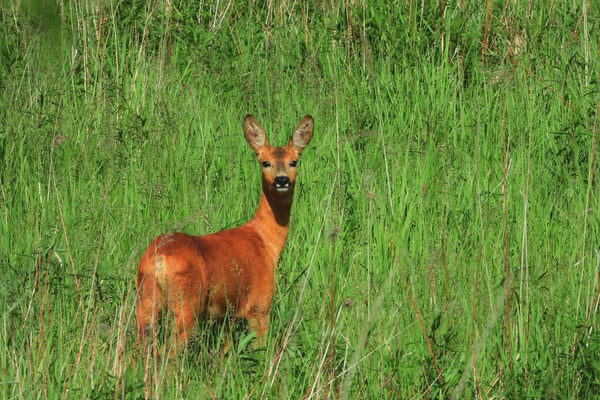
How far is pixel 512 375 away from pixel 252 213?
6.96 ft

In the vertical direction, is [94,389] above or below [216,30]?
below

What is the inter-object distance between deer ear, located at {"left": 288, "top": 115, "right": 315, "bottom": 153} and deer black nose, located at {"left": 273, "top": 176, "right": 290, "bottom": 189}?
38 cm

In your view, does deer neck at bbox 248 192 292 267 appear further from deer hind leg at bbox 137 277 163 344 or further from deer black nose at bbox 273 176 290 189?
deer hind leg at bbox 137 277 163 344

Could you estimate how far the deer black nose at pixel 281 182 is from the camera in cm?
450

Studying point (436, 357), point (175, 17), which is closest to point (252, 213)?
point (436, 357)

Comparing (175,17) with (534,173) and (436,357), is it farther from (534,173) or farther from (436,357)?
(436,357)

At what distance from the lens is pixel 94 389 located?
3.10 meters

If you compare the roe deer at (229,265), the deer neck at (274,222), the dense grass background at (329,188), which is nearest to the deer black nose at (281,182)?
the roe deer at (229,265)

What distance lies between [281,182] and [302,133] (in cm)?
49

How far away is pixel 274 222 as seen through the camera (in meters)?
4.61

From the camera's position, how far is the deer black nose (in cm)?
450

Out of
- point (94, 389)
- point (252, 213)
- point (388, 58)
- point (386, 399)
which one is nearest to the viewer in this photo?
point (94, 389)

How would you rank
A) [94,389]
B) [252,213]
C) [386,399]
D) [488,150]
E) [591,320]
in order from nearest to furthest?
[94,389] < [386,399] < [591,320] < [252,213] < [488,150]

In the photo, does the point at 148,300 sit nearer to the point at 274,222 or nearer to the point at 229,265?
the point at 229,265
